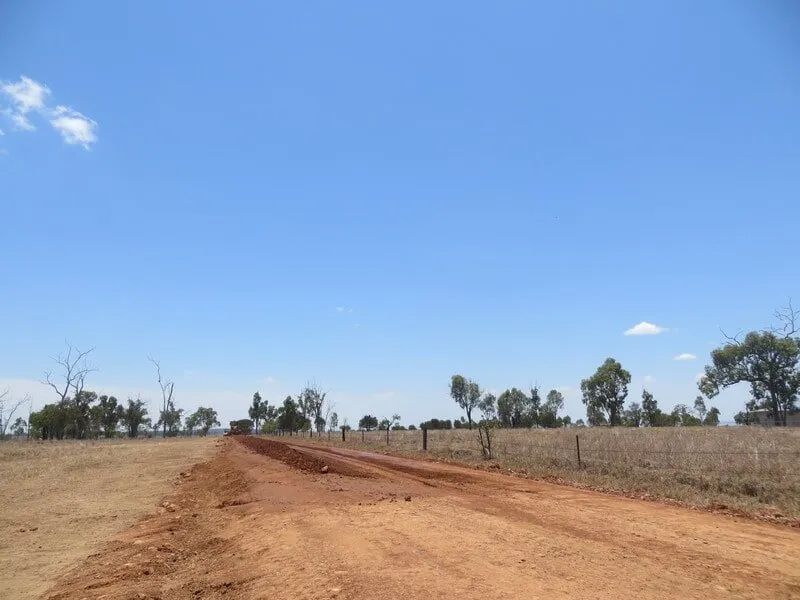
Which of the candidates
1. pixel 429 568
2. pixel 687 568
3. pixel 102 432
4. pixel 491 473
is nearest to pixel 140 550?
pixel 429 568

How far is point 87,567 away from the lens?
7.73 metres

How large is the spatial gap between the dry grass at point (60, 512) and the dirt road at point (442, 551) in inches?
22.7

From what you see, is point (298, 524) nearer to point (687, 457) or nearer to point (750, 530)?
point (750, 530)

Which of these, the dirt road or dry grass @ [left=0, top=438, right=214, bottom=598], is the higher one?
the dirt road

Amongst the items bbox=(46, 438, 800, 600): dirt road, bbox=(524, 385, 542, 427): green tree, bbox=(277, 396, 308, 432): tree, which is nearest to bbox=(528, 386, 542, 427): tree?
bbox=(524, 385, 542, 427): green tree

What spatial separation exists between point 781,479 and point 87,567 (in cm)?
Answer: 1557

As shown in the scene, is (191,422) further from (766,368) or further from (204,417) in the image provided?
(766,368)

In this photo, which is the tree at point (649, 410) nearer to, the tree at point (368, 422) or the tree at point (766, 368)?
the tree at point (766, 368)

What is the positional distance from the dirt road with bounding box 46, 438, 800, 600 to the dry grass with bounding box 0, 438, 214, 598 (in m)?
0.58

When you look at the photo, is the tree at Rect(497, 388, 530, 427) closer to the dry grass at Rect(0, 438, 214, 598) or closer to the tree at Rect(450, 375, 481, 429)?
the tree at Rect(450, 375, 481, 429)

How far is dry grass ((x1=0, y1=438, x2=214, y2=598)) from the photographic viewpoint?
785cm

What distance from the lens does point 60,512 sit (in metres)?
12.4

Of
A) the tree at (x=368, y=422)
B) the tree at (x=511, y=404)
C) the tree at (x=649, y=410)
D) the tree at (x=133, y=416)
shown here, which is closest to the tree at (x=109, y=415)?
the tree at (x=133, y=416)

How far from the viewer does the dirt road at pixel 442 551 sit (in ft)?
19.1
